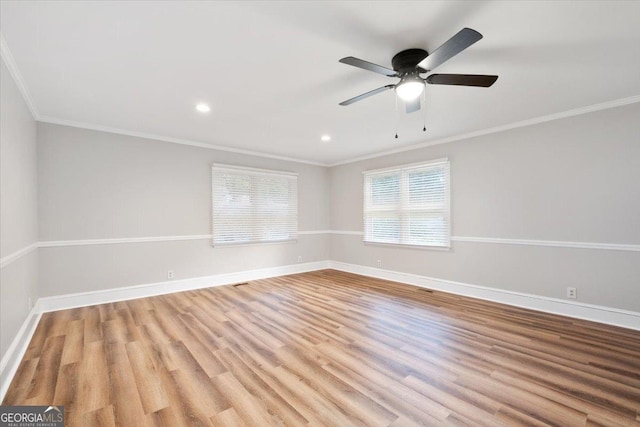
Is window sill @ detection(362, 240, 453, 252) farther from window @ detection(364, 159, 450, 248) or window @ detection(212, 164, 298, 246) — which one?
window @ detection(212, 164, 298, 246)

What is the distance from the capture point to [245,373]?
2.27m

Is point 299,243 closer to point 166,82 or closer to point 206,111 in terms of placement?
point 206,111

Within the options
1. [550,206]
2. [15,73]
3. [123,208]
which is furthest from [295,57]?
[550,206]

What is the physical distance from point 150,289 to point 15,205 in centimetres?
232

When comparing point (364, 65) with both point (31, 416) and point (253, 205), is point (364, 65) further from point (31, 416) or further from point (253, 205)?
point (253, 205)

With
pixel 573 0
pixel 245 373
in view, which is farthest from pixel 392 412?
pixel 573 0

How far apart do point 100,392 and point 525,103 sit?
5018 millimetres

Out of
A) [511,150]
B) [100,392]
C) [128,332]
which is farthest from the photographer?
[511,150]

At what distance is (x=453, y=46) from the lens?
5.82ft

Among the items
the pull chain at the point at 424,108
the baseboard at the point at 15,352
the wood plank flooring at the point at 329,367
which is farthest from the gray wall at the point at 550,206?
the baseboard at the point at 15,352

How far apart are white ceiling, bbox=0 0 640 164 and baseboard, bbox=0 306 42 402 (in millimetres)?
2449

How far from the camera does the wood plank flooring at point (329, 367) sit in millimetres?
1807

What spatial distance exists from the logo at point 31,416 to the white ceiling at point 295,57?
2.53 metres

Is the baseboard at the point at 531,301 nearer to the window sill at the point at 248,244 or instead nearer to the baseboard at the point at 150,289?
the window sill at the point at 248,244
